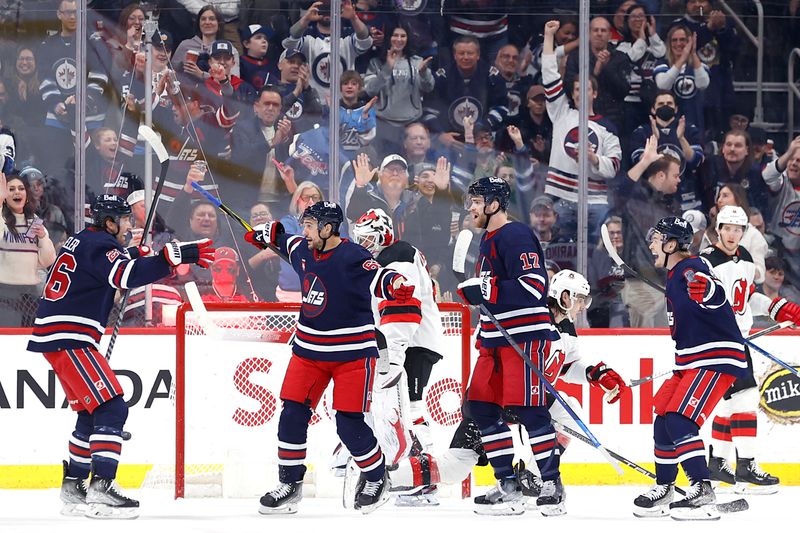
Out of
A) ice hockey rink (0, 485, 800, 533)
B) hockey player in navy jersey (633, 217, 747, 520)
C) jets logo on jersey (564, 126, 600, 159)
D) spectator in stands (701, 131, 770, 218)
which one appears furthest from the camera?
spectator in stands (701, 131, 770, 218)

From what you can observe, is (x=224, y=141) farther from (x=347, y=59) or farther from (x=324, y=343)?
(x=324, y=343)

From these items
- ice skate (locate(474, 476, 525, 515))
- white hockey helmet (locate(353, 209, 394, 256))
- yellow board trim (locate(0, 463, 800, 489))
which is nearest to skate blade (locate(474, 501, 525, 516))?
ice skate (locate(474, 476, 525, 515))

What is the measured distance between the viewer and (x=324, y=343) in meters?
4.78

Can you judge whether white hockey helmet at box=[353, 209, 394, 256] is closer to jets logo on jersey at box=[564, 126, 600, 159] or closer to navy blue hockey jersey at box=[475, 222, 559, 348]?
navy blue hockey jersey at box=[475, 222, 559, 348]

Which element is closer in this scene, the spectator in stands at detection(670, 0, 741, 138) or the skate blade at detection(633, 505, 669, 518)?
the skate blade at detection(633, 505, 669, 518)

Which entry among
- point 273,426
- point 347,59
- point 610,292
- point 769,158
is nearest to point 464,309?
point 273,426

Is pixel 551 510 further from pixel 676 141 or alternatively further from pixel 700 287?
pixel 676 141

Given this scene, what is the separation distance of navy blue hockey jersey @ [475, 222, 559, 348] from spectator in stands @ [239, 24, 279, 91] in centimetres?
286

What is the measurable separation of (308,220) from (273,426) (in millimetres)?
1139

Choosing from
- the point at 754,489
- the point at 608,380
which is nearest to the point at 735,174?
the point at 754,489

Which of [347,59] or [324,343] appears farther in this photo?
[347,59]

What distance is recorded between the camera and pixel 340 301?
478 centimetres

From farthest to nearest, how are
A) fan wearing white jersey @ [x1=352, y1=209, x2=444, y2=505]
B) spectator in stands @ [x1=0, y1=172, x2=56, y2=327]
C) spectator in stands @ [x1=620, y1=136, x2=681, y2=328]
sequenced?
spectator in stands @ [x1=620, y1=136, x2=681, y2=328] < spectator in stands @ [x1=0, y1=172, x2=56, y2=327] < fan wearing white jersey @ [x1=352, y1=209, x2=444, y2=505]

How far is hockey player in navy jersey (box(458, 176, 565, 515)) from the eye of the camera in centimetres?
486
